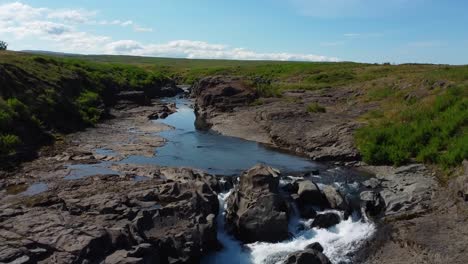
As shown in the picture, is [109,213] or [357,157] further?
[357,157]

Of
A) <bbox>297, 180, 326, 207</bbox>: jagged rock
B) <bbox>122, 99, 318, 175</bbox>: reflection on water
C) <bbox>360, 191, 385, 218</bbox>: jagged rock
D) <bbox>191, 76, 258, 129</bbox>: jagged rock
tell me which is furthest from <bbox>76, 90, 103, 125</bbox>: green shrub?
<bbox>360, 191, 385, 218</bbox>: jagged rock

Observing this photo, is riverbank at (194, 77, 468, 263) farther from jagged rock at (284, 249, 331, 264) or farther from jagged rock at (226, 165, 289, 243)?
jagged rock at (226, 165, 289, 243)

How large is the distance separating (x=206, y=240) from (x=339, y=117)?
29727 millimetres

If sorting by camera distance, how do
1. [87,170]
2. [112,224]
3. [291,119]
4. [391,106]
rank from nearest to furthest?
[112,224] < [87,170] < [291,119] < [391,106]

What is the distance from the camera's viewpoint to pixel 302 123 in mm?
45719

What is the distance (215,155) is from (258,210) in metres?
15.3

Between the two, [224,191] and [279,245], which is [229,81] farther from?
[279,245]

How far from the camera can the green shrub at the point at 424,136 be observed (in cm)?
3222

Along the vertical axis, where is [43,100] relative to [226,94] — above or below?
below

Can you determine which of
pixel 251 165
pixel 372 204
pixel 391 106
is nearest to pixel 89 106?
pixel 251 165

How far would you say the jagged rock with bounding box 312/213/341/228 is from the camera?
79.4ft

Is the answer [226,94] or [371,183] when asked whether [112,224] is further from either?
[226,94]

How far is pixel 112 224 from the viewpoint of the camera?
19.9 m

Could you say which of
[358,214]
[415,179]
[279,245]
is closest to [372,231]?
[358,214]
